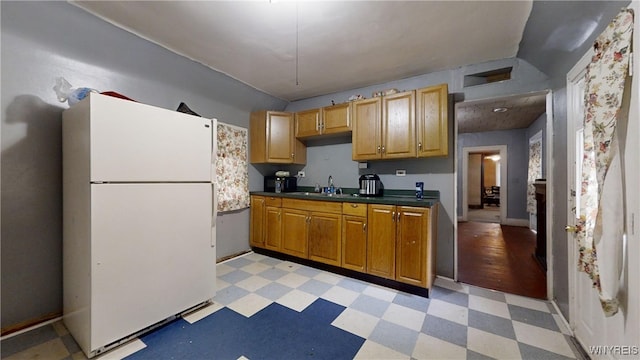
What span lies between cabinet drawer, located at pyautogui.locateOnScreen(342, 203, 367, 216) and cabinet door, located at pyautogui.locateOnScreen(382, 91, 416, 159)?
0.70 metres

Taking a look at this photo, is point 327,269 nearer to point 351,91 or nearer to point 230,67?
point 351,91

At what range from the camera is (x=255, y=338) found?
163cm

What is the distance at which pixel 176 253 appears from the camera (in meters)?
1.79

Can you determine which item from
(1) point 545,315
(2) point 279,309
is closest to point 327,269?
(2) point 279,309

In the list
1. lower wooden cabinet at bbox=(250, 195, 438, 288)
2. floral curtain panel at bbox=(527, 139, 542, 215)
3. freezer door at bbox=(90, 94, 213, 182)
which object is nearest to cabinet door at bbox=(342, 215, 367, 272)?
lower wooden cabinet at bbox=(250, 195, 438, 288)

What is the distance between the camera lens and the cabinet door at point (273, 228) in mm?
3131

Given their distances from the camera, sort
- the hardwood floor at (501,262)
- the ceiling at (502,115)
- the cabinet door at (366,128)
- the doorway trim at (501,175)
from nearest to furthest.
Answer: the hardwood floor at (501,262) → the cabinet door at (366,128) → the ceiling at (502,115) → the doorway trim at (501,175)

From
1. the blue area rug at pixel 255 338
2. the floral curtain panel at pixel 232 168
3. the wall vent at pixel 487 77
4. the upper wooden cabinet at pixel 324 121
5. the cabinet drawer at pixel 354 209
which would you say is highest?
the wall vent at pixel 487 77

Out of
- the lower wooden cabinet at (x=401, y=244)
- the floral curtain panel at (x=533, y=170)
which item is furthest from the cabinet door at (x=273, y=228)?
the floral curtain panel at (x=533, y=170)

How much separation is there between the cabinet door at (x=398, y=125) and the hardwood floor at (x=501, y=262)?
5.34ft

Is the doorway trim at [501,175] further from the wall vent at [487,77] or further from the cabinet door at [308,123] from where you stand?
the cabinet door at [308,123]

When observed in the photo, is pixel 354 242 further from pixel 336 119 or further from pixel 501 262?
pixel 501 262

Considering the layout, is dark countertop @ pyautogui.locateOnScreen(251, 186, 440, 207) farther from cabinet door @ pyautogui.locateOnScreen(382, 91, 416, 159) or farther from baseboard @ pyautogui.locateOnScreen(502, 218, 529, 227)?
baseboard @ pyautogui.locateOnScreen(502, 218, 529, 227)

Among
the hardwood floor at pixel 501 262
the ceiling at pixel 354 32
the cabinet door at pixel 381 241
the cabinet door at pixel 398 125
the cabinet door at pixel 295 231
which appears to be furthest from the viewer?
the cabinet door at pixel 295 231
